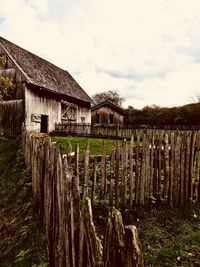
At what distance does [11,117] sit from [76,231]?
18954 millimetres

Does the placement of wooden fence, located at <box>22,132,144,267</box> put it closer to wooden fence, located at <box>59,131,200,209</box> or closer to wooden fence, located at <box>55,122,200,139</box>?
wooden fence, located at <box>59,131,200,209</box>

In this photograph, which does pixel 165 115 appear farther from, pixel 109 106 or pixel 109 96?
pixel 109 96

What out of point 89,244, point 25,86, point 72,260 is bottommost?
point 72,260

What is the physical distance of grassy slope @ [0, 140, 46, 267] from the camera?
15.4 ft

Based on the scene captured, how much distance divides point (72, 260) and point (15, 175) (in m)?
6.99

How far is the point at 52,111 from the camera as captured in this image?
24.1 meters

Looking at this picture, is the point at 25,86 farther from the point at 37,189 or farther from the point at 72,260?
the point at 72,260

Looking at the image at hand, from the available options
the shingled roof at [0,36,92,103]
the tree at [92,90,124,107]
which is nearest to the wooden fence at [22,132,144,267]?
the shingled roof at [0,36,92,103]

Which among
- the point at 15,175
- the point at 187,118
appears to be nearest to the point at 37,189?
the point at 15,175

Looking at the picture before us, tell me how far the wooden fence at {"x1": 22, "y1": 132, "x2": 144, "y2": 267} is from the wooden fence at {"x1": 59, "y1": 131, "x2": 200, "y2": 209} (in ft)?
4.69

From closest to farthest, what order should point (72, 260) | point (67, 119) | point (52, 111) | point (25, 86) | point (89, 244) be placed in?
point (89, 244), point (72, 260), point (25, 86), point (52, 111), point (67, 119)

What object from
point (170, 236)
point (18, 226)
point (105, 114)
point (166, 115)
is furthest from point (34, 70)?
point (170, 236)

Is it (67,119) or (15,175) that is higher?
(67,119)

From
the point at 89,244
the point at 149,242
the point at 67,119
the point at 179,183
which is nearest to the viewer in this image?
the point at 89,244
